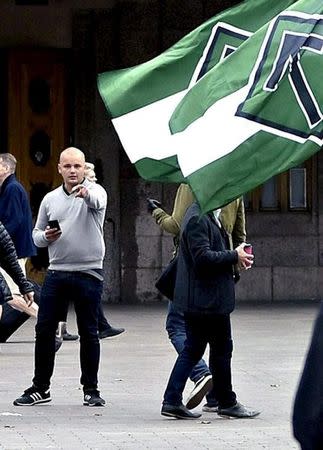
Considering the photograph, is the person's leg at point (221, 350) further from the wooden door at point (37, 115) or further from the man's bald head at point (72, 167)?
the wooden door at point (37, 115)

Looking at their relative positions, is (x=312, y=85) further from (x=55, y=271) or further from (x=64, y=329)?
(x=64, y=329)

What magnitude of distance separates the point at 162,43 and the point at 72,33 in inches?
45.1

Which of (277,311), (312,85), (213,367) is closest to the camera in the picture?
(312,85)

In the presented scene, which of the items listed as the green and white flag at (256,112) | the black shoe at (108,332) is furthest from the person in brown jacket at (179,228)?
the black shoe at (108,332)

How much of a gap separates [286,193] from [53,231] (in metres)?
9.11

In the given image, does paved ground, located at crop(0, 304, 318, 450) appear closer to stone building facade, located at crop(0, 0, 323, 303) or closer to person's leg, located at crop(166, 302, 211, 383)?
person's leg, located at crop(166, 302, 211, 383)

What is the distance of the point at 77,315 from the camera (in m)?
9.88

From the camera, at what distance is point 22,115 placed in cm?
1827

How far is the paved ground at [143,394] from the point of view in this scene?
8.43m

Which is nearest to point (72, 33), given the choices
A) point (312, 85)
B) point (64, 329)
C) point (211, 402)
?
point (64, 329)

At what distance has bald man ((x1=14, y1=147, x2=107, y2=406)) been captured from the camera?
9.84 m

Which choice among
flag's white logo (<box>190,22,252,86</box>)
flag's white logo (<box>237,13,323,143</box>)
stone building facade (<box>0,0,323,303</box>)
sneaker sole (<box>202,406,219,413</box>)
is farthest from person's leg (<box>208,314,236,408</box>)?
stone building facade (<box>0,0,323,303</box>)

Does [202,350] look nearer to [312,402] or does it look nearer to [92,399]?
[92,399]

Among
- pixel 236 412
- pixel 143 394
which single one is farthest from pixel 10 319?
pixel 236 412
